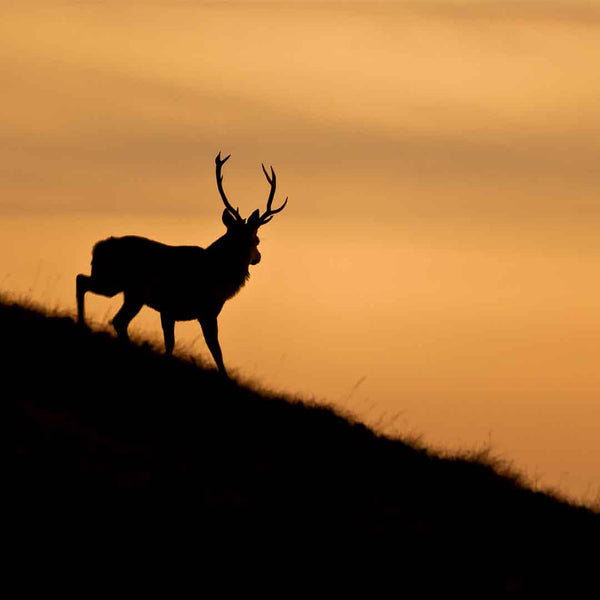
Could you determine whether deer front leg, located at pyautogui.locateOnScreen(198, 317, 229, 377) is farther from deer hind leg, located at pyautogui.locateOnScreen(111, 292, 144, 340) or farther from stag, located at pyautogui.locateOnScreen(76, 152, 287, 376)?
deer hind leg, located at pyautogui.locateOnScreen(111, 292, 144, 340)

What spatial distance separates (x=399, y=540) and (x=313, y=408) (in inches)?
209

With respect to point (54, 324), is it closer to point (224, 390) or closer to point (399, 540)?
point (224, 390)

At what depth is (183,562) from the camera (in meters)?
13.4

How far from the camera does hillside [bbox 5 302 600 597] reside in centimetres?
1488

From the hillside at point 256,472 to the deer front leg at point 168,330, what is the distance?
28.8 inches

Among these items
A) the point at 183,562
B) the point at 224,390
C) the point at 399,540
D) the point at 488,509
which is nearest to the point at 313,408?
the point at 224,390

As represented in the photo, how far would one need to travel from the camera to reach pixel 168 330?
905 inches

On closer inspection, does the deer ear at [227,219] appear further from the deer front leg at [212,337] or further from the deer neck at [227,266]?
the deer front leg at [212,337]

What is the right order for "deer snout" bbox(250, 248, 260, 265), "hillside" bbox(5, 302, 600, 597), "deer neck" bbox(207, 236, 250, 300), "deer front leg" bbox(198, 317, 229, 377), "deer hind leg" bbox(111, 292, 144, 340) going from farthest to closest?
"deer snout" bbox(250, 248, 260, 265)
"deer neck" bbox(207, 236, 250, 300)
"deer front leg" bbox(198, 317, 229, 377)
"deer hind leg" bbox(111, 292, 144, 340)
"hillside" bbox(5, 302, 600, 597)

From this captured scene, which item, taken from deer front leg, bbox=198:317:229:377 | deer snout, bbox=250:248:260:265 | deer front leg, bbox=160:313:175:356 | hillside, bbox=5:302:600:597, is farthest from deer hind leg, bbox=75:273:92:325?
deer snout, bbox=250:248:260:265

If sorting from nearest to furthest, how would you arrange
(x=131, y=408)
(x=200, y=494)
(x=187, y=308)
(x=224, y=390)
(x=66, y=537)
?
1. (x=66, y=537)
2. (x=200, y=494)
3. (x=131, y=408)
4. (x=224, y=390)
5. (x=187, y=308)

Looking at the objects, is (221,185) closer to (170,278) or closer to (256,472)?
(170,278)

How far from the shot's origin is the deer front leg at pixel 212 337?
22938 mm

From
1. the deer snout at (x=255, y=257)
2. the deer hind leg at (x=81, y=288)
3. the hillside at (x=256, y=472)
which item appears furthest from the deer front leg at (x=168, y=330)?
the deer snout at (x=255, y=257)
